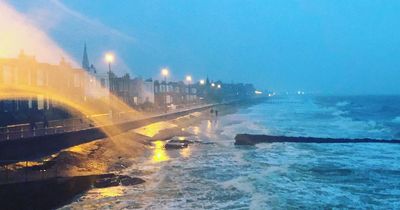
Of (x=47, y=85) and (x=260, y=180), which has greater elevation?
(x=47, y=85)

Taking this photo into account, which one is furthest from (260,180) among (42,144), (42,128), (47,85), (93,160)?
(47,85)

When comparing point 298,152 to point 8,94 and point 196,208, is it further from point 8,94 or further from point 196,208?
point 8,94

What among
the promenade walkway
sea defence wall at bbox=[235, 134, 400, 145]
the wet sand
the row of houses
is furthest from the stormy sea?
the row of houses

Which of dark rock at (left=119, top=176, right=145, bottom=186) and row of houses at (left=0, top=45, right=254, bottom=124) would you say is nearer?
dark rock at (left=119, top=176, right=145, bottom=186)

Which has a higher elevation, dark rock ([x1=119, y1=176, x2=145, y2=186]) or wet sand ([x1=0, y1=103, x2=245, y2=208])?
wet sand ([x1=0, y1=103, x2=245, y2=208])

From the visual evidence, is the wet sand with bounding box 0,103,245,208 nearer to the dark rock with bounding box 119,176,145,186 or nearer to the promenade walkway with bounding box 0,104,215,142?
the dark rock with bounding box 119,176,145,186

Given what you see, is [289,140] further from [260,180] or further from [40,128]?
[40,128]

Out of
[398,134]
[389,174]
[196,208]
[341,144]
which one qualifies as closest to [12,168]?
[196,208]

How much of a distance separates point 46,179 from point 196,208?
836 centimetres

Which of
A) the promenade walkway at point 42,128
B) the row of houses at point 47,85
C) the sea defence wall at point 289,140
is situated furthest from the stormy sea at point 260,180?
the row of houses at point 47,85

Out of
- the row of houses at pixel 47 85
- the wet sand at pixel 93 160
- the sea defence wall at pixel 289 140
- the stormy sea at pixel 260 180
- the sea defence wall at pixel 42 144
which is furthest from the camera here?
the sea defence wall at pixel 289 140

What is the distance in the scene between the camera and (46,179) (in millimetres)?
21797

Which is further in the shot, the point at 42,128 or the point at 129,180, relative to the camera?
the point at 42,128

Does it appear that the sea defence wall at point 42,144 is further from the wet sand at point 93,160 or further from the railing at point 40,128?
the wet sand at point 93,160
